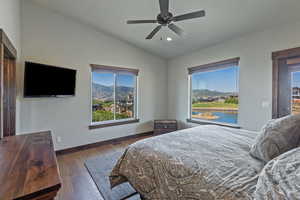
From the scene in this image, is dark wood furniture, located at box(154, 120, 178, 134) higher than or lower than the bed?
lower

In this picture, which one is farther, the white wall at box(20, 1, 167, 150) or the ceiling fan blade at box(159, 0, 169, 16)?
the white wall at box(20, 1, 167, 150)

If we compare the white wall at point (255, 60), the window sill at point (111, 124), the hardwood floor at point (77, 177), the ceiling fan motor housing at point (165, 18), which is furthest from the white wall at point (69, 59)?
the white wall at point (255, 60)

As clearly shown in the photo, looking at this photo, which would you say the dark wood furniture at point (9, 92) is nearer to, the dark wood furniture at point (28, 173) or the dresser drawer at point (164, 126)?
the dark wood furniture at point (28, 173)

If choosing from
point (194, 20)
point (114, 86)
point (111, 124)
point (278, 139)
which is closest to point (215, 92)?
point (194, 20)

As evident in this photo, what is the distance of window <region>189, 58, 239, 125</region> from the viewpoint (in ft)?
12.5

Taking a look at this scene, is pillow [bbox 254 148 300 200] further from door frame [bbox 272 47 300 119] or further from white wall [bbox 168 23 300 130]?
white wall [bbox 168 23 300 130]

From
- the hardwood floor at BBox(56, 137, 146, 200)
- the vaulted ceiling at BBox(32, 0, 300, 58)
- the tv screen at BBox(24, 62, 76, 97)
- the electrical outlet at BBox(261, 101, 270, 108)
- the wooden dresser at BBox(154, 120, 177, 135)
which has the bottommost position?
the hardwood floor at BBox(56, 137, 146, 200)

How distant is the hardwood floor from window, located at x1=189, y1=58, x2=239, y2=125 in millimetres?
2688

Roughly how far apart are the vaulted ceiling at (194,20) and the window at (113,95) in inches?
41.1

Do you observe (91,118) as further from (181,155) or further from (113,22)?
(181,155)

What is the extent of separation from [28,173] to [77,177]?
73.5 inches

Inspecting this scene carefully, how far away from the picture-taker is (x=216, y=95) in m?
4.26

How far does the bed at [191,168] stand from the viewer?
1025mm

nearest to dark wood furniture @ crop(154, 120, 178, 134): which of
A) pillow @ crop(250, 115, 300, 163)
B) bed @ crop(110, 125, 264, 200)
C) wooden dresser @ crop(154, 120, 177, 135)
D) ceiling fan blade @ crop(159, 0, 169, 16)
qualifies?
wooden dresser @ crop(154, 120, 177, 135)
